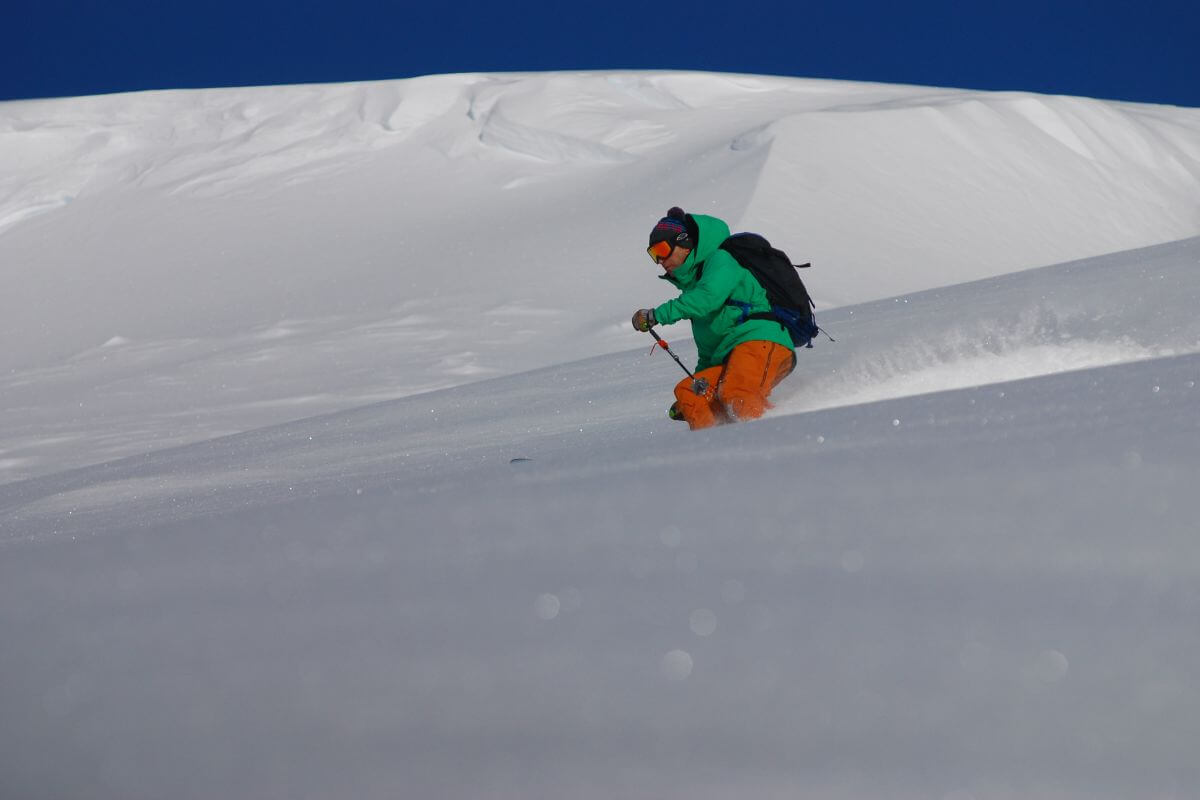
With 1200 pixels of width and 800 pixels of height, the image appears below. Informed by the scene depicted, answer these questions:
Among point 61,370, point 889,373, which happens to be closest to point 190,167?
point 61,370

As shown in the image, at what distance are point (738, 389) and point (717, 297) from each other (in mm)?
320

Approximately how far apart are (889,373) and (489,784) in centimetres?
279

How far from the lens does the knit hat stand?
3906 millimetres

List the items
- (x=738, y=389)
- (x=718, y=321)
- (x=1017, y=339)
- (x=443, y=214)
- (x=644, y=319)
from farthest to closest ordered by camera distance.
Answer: (x=443, y=214) → (x=1017, y=339) → (x=718, y=321) → (x=738, y=389) → (x=644, y=319)

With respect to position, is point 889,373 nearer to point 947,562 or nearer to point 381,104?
point 947,562

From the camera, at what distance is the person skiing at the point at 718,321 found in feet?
12.8

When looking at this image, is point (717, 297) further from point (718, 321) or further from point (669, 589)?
point (669, 589)

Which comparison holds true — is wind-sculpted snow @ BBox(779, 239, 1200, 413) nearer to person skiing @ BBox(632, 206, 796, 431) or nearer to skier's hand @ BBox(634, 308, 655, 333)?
person skiing @ BBox(632, 206, 796, 431)

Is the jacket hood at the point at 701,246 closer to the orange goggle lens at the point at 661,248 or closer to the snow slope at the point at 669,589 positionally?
the orange goggle lens at the point at 661,248

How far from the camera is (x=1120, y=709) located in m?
1.49

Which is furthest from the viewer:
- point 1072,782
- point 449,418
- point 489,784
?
point 449,418

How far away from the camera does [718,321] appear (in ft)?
13.4

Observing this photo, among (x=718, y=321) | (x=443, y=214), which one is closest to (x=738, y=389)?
(x=718, y=321)

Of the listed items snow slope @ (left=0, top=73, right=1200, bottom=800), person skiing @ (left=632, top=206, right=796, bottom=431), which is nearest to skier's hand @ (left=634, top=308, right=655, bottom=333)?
person skiing @ (left=632, top=206, right=796, bottom=431)
